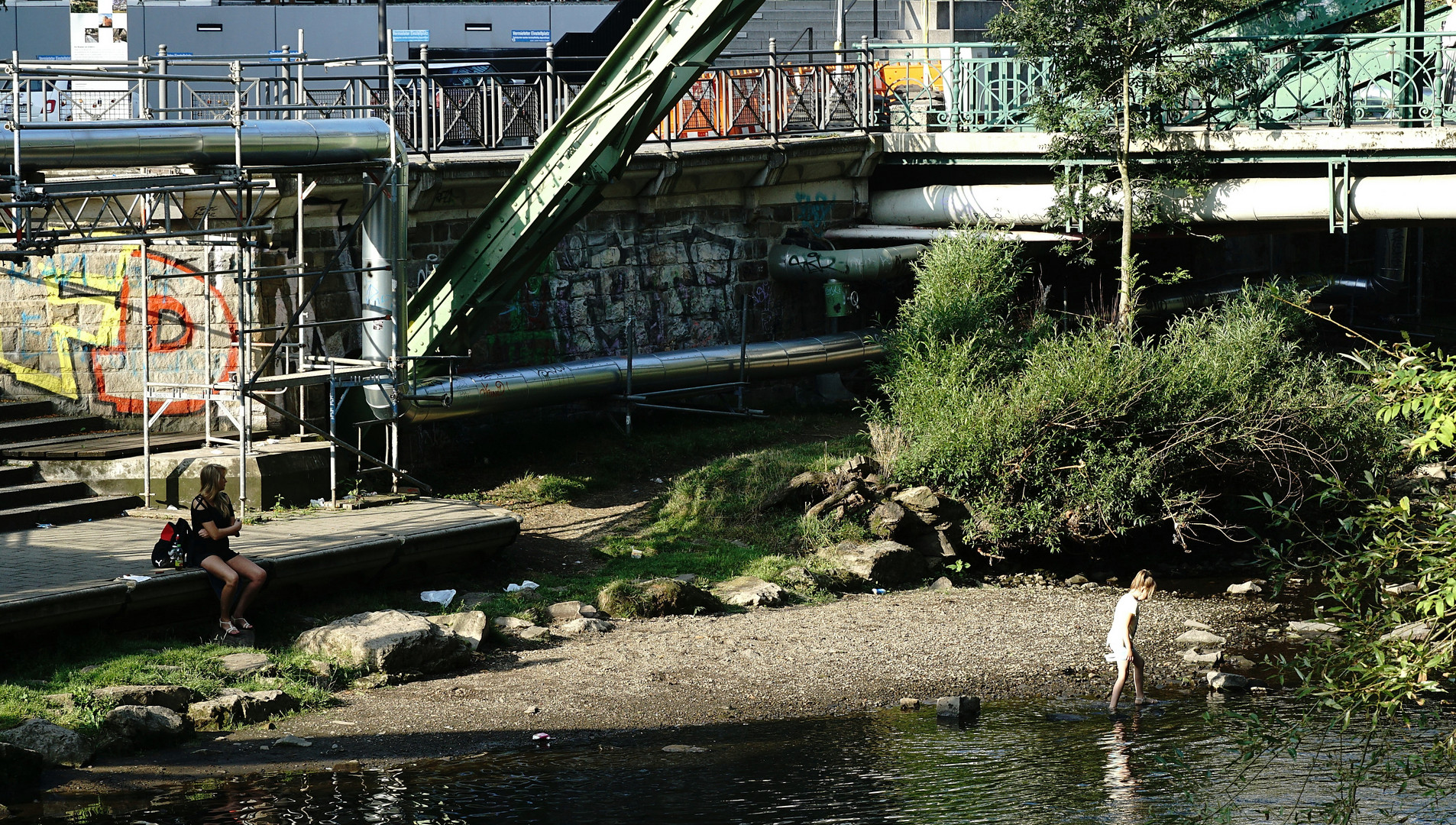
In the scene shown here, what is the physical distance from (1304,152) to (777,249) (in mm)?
7347

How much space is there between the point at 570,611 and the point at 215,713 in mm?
3835

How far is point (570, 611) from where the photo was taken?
45.2 feet

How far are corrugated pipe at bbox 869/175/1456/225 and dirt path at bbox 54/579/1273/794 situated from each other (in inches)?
249

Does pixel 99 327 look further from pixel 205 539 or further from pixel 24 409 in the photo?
pixel 205 539

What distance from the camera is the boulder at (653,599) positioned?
14047 mm

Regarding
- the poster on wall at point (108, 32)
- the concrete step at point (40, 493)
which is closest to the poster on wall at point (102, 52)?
the poster on wall at point (108, 32)

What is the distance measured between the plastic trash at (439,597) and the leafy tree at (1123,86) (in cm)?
916

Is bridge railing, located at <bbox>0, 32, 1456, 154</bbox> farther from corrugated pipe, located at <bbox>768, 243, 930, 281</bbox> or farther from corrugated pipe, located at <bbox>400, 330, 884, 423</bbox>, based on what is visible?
corrugated pipe, located at <bbox>400, 330, 884, 423</bbox>

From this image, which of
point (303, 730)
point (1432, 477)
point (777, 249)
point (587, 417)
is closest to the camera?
point (303, 730)

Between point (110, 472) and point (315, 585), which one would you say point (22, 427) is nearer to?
point (110, 472)

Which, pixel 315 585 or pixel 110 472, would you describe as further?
pixel 110 472

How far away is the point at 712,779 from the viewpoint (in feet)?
32.4

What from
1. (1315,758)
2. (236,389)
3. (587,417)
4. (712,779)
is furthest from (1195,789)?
(587,417)

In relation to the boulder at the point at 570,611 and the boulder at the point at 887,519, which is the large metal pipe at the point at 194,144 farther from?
the boulder at the point at 887,519
